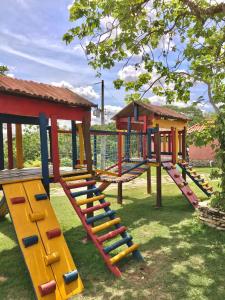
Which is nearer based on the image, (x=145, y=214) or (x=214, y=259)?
(x=214, y=259)

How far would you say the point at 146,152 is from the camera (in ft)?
34.8

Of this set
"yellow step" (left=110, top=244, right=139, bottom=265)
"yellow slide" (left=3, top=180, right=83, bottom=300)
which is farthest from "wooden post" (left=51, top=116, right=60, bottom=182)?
"yellow step" (left=110, top=244, right=139, bottom=265)

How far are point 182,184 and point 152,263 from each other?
499cm

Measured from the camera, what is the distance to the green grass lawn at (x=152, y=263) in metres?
4.27

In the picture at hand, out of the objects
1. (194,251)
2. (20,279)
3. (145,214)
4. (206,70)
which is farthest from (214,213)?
(20,279)

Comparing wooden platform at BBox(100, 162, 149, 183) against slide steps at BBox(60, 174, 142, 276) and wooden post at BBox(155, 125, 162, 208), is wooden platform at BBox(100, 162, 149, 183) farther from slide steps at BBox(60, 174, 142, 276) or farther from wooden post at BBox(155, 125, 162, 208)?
slide steps at BBox(60, 174, 142, 276)

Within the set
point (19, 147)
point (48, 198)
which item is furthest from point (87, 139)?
point (19, 147)

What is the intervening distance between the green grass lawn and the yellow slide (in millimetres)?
369

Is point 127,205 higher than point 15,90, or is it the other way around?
point 15,90

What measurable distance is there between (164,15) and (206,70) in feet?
6.86

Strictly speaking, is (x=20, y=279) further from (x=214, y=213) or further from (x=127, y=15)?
(x=127, y=15)

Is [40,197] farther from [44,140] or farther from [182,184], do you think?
[182,184]

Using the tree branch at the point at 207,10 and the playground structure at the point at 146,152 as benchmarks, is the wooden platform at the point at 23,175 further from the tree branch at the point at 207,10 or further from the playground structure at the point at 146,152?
the tree branch at the point at 207,10

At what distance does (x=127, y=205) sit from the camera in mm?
10258
